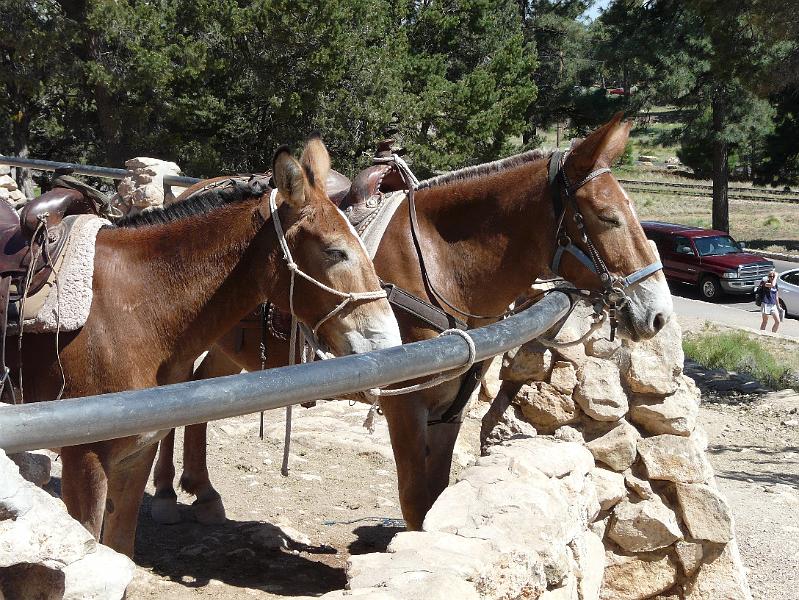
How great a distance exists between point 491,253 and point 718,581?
199 cm

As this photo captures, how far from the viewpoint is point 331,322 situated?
3531mm

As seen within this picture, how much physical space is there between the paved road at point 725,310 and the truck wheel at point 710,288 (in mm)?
218

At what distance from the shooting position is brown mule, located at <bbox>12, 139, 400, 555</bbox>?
11.4ft

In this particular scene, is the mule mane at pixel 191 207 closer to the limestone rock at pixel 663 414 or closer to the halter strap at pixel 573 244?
the halter strap at pixel 573 244

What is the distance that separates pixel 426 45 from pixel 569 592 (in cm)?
2886

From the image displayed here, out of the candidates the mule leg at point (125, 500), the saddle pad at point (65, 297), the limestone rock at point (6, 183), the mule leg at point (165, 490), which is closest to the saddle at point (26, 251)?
the saddle pad at point (65, 297)

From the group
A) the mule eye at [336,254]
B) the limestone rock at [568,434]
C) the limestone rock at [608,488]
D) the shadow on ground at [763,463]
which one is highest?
the mule eye at [336,254]

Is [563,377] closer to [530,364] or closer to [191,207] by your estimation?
[530,364]

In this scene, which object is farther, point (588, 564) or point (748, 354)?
point (748, 354)

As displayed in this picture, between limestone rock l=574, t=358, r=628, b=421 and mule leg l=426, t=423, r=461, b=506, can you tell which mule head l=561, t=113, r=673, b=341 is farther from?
mule leg l=426, t=423, r=461, b=506

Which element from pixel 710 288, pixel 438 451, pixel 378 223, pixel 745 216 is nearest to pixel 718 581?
pixel 438 451

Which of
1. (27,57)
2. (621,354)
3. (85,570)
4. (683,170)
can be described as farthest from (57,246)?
(683,170)

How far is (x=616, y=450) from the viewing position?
179 inches

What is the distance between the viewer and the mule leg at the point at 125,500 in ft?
12.8
